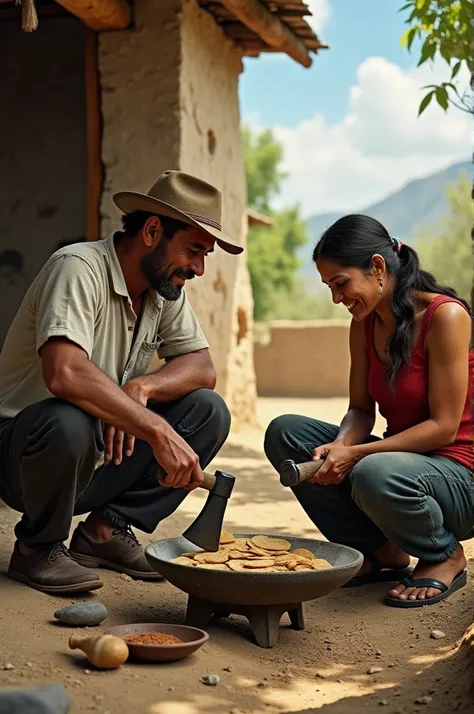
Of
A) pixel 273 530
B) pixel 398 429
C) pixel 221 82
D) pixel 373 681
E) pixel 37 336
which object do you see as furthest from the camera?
pixel 221 82

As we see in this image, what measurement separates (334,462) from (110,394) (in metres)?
0.91

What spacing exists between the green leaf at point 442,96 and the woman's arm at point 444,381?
827 mm

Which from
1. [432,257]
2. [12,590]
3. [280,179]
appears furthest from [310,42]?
[432,257]

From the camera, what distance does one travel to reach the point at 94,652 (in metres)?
2.66

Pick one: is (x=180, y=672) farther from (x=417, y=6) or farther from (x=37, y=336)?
(x=417, y=6)

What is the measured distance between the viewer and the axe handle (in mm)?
3441

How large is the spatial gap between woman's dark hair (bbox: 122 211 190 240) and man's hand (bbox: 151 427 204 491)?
2.48ft

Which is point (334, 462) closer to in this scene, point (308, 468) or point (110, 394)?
point (308, 468)

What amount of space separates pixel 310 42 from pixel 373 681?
251 inches

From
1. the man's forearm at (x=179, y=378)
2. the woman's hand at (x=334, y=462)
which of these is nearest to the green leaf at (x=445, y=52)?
the man's forearm at (x=179, y=378)

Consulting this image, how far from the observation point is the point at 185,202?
3.50 m

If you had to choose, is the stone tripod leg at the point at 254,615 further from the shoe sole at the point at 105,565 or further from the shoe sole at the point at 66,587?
the shoe sole at the point at 105,565

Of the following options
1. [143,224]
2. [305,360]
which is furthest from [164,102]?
[305,360]

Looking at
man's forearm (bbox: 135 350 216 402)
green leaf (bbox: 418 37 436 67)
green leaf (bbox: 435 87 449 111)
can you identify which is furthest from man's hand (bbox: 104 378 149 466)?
green leaf (bbox: 418 37 436 67)
